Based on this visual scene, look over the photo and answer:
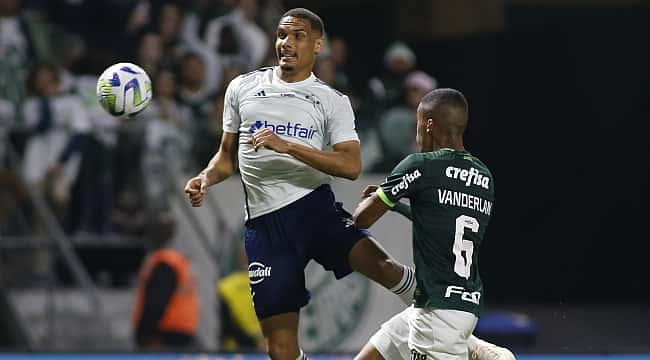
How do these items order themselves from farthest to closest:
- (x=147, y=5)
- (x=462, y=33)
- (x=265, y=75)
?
(x=462, y=33), (x=147, y=5), (x=265, y=75)

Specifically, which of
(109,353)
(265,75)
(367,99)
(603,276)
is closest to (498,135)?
(603,276)

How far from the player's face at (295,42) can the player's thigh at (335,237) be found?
0.78 metres

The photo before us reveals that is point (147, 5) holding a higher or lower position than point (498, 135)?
higher

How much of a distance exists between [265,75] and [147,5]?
6506 millimetres

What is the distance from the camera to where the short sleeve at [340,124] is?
733cm

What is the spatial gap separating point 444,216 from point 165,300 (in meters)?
5.50

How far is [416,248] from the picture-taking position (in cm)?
688

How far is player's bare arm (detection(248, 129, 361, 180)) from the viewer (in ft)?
22.9

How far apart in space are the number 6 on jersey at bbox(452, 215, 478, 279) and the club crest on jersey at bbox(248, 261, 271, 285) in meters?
1.08

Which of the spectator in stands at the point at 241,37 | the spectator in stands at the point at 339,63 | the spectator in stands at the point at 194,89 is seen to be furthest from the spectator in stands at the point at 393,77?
the spectator in stands at the point at 194,89

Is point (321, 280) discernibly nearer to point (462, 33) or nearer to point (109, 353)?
point (109, 353)

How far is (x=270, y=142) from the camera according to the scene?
6.95 meters

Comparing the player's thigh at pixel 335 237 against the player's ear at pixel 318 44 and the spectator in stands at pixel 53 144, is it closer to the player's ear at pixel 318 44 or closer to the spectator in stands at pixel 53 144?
the player's ear at pixel 318 44

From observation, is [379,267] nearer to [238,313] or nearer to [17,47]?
[238,313]
